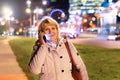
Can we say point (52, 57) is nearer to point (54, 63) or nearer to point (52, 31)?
point (54, 63)

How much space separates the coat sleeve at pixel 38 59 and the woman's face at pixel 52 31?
0.43 feet

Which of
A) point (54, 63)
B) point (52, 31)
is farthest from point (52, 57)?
point (52, 31)

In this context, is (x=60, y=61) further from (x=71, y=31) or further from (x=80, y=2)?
(x=80, y=2)

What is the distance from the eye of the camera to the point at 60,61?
3861mm

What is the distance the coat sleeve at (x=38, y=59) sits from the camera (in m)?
3.85

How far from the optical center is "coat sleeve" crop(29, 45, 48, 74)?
385 cm

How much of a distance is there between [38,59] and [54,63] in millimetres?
186

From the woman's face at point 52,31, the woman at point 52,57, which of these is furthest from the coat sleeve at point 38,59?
the woman's face at point 52,31

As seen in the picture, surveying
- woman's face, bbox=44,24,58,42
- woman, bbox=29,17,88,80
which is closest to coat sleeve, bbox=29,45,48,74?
woman, bbox=29,17,88,80

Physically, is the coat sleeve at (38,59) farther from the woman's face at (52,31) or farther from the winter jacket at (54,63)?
A: the woman's face at (52,31)

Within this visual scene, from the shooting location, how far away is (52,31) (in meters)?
3.88

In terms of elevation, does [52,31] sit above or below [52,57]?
above

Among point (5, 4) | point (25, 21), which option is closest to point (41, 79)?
point (5, 4)

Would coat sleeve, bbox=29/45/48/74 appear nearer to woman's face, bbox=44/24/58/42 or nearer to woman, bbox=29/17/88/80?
woman, bbox=29/17/88/80
